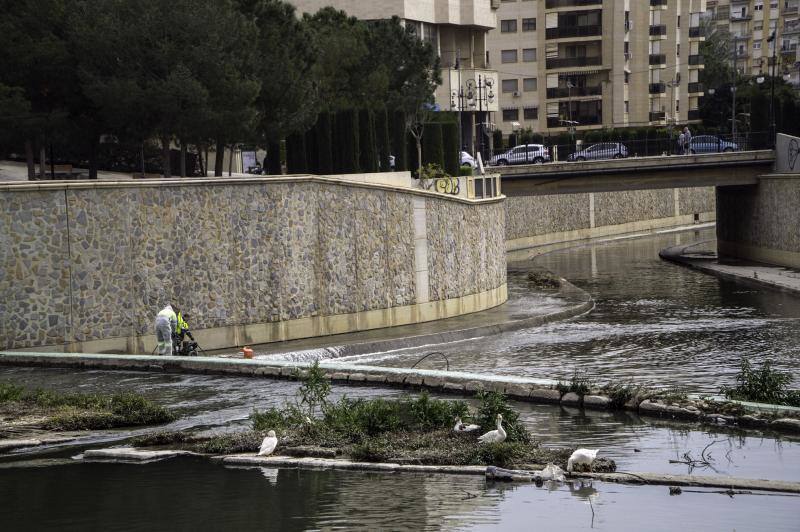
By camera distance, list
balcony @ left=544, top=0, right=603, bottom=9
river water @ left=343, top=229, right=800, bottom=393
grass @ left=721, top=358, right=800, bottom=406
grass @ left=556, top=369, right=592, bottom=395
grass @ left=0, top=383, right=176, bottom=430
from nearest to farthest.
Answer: grass @ left=0, top=383, right=176, bottom=430, grass @ left=721, top=358, right=800, bottom=406, grass @ left=556, top=369, right=592, bottom=395, river water @ left=343, top=229, right=800, bottom=393, balcony @ left=544, top=0, right=603, bottom=9

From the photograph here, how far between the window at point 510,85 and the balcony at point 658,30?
1422 centimetres

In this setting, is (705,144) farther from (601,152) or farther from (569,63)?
(569,63)

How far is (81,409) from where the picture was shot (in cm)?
1958

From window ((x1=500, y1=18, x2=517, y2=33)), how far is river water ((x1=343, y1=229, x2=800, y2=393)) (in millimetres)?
50031

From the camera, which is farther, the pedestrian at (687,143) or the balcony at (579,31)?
the balcony at (579,31)

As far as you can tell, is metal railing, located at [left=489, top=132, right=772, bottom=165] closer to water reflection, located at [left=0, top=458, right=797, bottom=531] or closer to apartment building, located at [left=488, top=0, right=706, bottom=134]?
apartment building, located at [left=488, top=0, right=706, bottom=134]

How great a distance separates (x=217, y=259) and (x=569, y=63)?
73.1m

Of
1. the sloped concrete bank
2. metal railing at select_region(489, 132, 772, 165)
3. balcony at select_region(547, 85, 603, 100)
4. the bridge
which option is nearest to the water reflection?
the sloped concrete bank

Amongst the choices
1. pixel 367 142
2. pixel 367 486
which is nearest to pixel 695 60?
pixel 367 142

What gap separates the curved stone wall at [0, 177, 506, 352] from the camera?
27.1 m

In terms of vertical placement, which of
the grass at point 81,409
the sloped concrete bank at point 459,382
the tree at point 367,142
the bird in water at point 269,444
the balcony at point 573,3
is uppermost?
the balcony at point 573,3

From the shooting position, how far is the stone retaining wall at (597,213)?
69.8 meters

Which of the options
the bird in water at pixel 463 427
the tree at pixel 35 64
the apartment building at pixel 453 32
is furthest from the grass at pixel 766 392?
the apartment building at pixel 453 32

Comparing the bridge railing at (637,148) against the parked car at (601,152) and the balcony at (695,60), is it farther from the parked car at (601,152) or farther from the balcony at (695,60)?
the balcony at (695,60)
